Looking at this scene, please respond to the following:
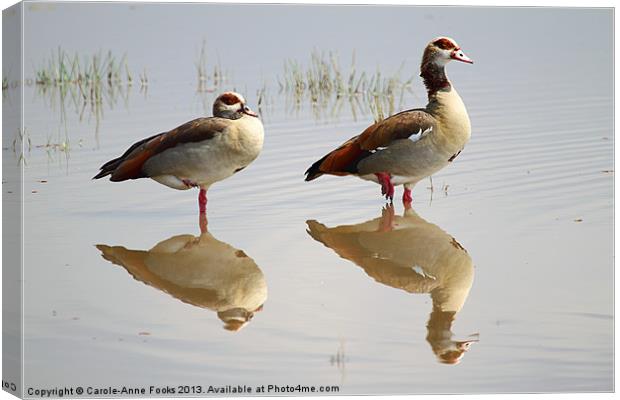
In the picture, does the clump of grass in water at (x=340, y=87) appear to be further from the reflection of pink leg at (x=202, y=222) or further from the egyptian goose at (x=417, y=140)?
the reflection of pink leg at (x=202, y=222)

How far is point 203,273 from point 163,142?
1296mm

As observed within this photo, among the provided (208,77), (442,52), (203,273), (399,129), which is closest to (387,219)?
(399,129)

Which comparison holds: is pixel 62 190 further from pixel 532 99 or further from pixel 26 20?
pixel 532 99

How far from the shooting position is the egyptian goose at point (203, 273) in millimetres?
7773

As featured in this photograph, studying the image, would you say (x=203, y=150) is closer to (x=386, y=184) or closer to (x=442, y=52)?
(x=386, y=184)

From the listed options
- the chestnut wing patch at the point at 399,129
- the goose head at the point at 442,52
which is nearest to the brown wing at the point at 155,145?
the chestnut wing patch at the point at 399,129

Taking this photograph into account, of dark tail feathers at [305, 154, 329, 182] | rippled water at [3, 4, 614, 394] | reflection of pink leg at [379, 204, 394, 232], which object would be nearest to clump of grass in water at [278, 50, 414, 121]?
rippled water at [3, 4, 614, 394]

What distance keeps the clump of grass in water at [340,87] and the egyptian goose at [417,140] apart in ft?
1.45

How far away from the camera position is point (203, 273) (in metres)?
→ 8.28

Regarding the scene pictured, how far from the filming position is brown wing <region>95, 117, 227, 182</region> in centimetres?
916

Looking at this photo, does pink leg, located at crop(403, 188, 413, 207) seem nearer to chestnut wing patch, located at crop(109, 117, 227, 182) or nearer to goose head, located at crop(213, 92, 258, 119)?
goose head, located at crop(213, 92, 258, 119)

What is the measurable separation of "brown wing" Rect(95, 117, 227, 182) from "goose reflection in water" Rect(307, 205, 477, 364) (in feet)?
2.83

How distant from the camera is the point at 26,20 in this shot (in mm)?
7387

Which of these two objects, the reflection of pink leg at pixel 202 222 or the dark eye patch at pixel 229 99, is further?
the dark eye patch at pixel 229 99
